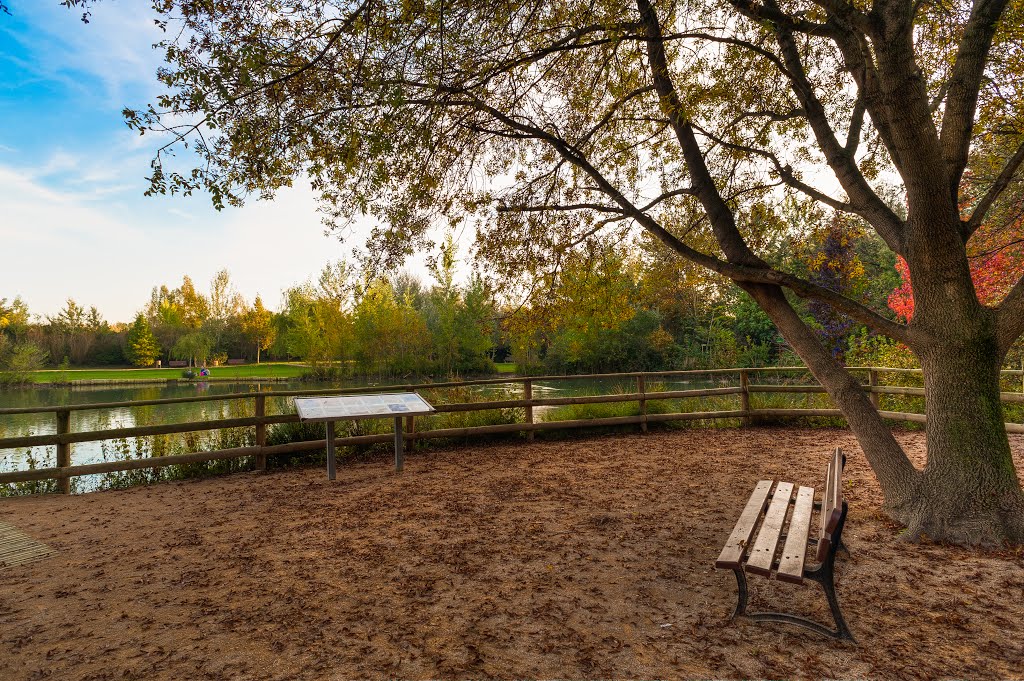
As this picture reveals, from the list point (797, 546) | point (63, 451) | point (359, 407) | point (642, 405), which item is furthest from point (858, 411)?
point (63, 451)

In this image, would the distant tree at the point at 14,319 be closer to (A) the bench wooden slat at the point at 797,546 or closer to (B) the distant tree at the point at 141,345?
(B) the distant tree at the point at 141,345

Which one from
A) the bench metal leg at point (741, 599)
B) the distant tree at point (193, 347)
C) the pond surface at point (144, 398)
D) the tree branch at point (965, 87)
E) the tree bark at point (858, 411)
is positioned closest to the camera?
the bench metal leg at point (741, 599)

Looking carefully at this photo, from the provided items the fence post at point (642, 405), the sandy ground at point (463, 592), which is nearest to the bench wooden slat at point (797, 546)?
the sandy ground at point (463, 592)

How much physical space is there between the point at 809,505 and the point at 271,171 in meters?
5.21

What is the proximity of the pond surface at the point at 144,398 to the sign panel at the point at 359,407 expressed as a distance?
1.54m

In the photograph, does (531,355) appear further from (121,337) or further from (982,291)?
(121,337)

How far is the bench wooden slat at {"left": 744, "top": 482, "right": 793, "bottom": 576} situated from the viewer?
2975 millimetres

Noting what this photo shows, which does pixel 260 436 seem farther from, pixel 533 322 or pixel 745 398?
pixel 745 398

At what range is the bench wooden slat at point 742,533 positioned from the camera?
120 inches

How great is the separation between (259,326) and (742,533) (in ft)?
180

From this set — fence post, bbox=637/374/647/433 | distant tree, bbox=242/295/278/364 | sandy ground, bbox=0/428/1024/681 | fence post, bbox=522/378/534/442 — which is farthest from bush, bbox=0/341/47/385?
fence post, bbox=637/374/647/433

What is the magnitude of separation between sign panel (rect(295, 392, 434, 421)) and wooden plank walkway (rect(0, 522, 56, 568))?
256cm

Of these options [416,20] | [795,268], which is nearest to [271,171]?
[416,20]

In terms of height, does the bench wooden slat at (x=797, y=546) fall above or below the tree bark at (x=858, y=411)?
below
